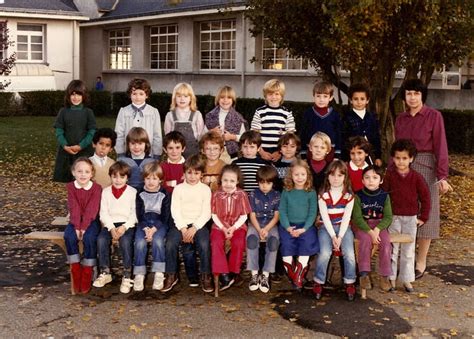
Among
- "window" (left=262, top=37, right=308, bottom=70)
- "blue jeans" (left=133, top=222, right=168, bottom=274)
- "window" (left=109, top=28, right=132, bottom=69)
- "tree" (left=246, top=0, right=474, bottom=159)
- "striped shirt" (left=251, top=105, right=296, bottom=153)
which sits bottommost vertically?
"blue jeans" (left=133, top=222, right=168, bottom=274)

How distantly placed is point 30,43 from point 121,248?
30087 mm

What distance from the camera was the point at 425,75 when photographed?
13.8 m

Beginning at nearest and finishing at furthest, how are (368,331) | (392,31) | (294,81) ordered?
(368,331), (392,31), (294,81)

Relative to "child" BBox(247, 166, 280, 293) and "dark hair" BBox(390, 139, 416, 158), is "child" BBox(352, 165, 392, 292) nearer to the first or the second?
"dark hair" BBox(390, 139, 416, 158)

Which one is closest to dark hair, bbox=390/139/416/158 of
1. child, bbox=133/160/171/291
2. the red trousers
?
the red trousers

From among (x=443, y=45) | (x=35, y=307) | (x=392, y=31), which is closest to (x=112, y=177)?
(x=35, y=307)

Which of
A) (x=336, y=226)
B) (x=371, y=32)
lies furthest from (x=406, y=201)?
(x=371, y=32)

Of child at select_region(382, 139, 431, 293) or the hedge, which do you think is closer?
child at select_region(382, 139, 431, 293)

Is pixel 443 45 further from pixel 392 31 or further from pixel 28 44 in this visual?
pixel 28 44

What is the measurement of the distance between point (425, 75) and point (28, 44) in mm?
25118

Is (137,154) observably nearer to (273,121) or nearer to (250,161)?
(250,161)

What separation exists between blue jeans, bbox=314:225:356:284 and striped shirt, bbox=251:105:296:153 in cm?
151

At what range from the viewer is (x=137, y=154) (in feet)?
25.0

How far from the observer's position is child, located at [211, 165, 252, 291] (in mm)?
6801
